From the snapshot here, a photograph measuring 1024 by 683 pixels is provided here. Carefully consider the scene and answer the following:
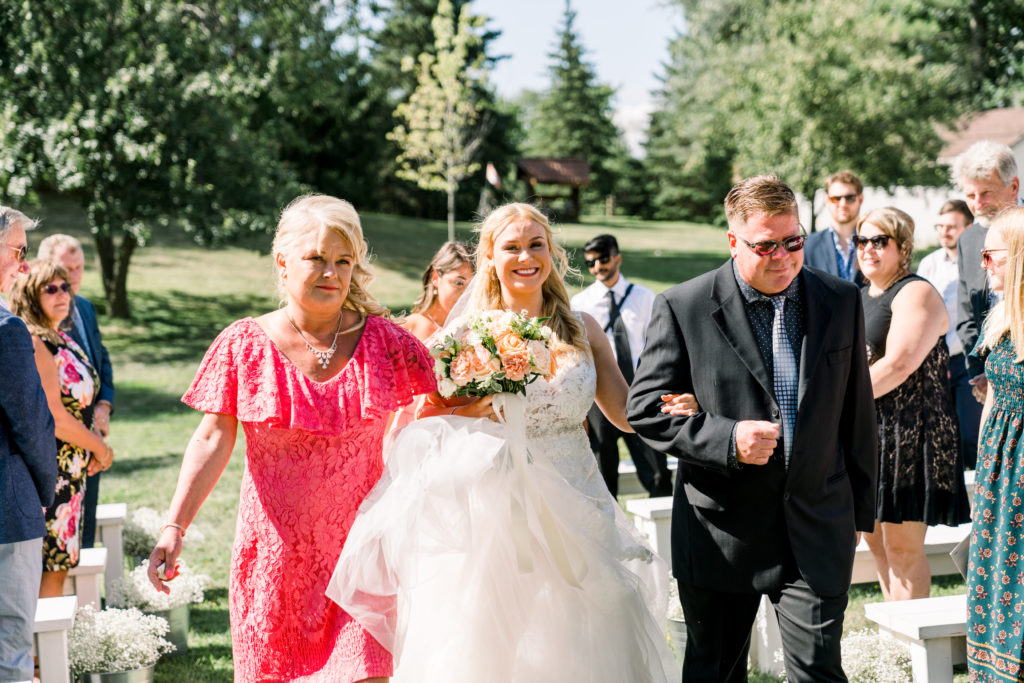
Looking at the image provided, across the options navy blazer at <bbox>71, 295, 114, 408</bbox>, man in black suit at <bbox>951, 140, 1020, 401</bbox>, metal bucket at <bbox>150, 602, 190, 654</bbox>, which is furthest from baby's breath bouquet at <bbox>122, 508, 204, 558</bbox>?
man in black suit at <bbox>951, 140, 1020, 401</bbox>

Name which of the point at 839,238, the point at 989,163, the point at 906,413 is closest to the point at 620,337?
the point at 839,238

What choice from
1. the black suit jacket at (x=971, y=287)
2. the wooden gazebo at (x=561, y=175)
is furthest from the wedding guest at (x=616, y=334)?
the wooden gazebo at (x=561, y=175)

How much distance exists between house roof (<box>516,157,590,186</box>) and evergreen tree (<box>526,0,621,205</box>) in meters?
11.8

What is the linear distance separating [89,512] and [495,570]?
434cm

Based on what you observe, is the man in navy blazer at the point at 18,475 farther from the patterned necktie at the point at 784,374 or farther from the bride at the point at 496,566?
the patterned necktie at the point at 784,374

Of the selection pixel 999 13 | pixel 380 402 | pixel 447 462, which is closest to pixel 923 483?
pixel 447 462

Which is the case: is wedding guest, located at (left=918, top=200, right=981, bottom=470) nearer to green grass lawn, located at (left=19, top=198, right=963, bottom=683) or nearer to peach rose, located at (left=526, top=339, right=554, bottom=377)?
green grass lawn, located at (left=19, top=198, right=963, bottom=683)

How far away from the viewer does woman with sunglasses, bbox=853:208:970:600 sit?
5258 millimetres

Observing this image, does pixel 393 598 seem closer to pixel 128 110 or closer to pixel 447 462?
pixel 447 462

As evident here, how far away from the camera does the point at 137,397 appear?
16.6 metres

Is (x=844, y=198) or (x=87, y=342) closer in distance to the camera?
(x=87, y=342)

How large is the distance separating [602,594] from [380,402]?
4.11ft

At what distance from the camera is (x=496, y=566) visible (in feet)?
12.4

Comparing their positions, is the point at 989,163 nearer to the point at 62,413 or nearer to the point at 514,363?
the point at 514,363
